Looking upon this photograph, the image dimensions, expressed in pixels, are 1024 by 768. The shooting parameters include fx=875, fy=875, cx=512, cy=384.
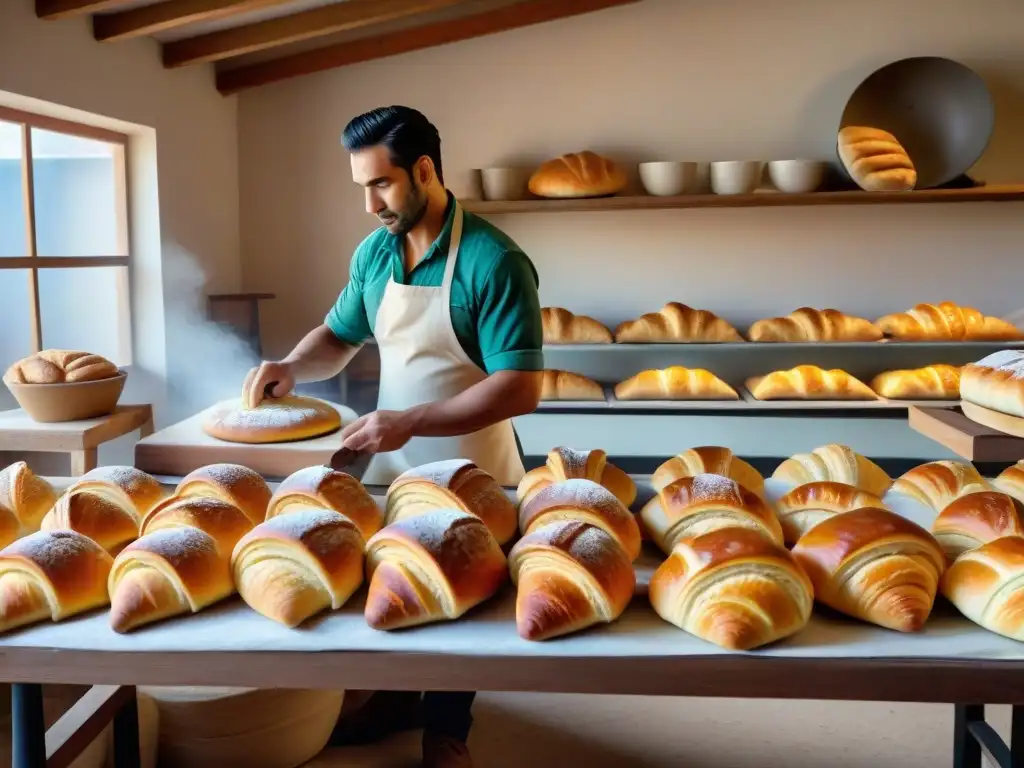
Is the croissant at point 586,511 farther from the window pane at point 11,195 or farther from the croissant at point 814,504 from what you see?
the window pane at point 11,195

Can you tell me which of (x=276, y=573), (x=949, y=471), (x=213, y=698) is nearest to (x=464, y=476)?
(x=276, y=573)

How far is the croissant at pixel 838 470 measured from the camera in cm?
144

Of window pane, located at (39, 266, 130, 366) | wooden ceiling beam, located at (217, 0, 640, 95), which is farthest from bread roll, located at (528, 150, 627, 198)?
window pane, located at (39, 266, 130, 366)

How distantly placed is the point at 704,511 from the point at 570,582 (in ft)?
0.88

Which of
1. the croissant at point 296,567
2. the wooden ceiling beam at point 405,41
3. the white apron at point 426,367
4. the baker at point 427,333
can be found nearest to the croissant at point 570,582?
the croissant at point 296,567

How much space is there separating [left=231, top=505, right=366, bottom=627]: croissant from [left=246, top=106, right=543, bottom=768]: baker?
569 mm

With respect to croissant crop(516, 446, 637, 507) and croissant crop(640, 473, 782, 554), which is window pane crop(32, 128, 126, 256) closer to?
croissant crop(516, 446, 637, 507)

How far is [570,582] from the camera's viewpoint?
101 cm

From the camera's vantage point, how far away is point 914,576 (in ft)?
3.30

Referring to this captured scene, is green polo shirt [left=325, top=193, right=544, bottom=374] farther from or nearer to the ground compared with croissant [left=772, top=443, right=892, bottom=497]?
farther from the ground

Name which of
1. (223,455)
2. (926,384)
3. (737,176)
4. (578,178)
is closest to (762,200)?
(737,176)

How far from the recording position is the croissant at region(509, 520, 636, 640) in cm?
99

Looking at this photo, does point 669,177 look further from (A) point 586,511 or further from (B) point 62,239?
(A) point 586,511

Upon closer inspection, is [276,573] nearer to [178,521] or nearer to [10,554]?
[178,521]
